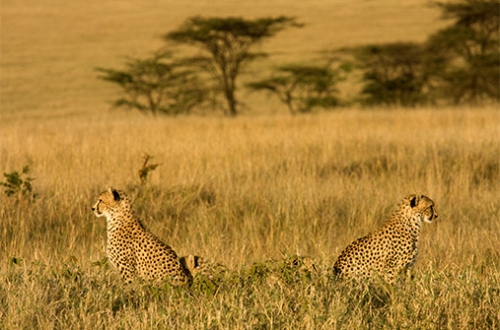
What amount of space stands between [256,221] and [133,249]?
1851 millimetres

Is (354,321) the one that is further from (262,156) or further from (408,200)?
(262,156)

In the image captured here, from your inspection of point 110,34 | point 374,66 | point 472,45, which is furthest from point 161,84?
point 110,34

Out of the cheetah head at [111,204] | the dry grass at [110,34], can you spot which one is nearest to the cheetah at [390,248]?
the cheetah head at [111,204]

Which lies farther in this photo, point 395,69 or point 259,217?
point 395,69

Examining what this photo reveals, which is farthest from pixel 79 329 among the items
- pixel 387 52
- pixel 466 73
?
pixel 387 52

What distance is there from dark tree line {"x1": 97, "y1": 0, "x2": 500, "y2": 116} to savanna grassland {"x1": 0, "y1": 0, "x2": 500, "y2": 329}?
27.0 feet

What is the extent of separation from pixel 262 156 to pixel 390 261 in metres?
4.86

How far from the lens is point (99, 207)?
4711 millimetres

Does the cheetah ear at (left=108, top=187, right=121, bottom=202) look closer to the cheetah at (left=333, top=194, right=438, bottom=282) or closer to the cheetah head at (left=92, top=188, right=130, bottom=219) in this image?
the cheetah head at (left=92, top=188, right=130, bottom=219)

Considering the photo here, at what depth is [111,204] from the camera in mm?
4680

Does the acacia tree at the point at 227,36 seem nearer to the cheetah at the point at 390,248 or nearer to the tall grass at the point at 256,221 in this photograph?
the tall grass at the point at 256,221

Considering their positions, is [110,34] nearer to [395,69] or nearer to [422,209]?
[395,69]

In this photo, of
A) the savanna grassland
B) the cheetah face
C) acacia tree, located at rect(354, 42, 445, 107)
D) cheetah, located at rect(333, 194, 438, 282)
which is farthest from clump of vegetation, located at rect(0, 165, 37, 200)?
acacia tree, located at rect(354, 42, 445, 107)

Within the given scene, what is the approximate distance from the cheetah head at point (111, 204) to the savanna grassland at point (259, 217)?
0.81ft
